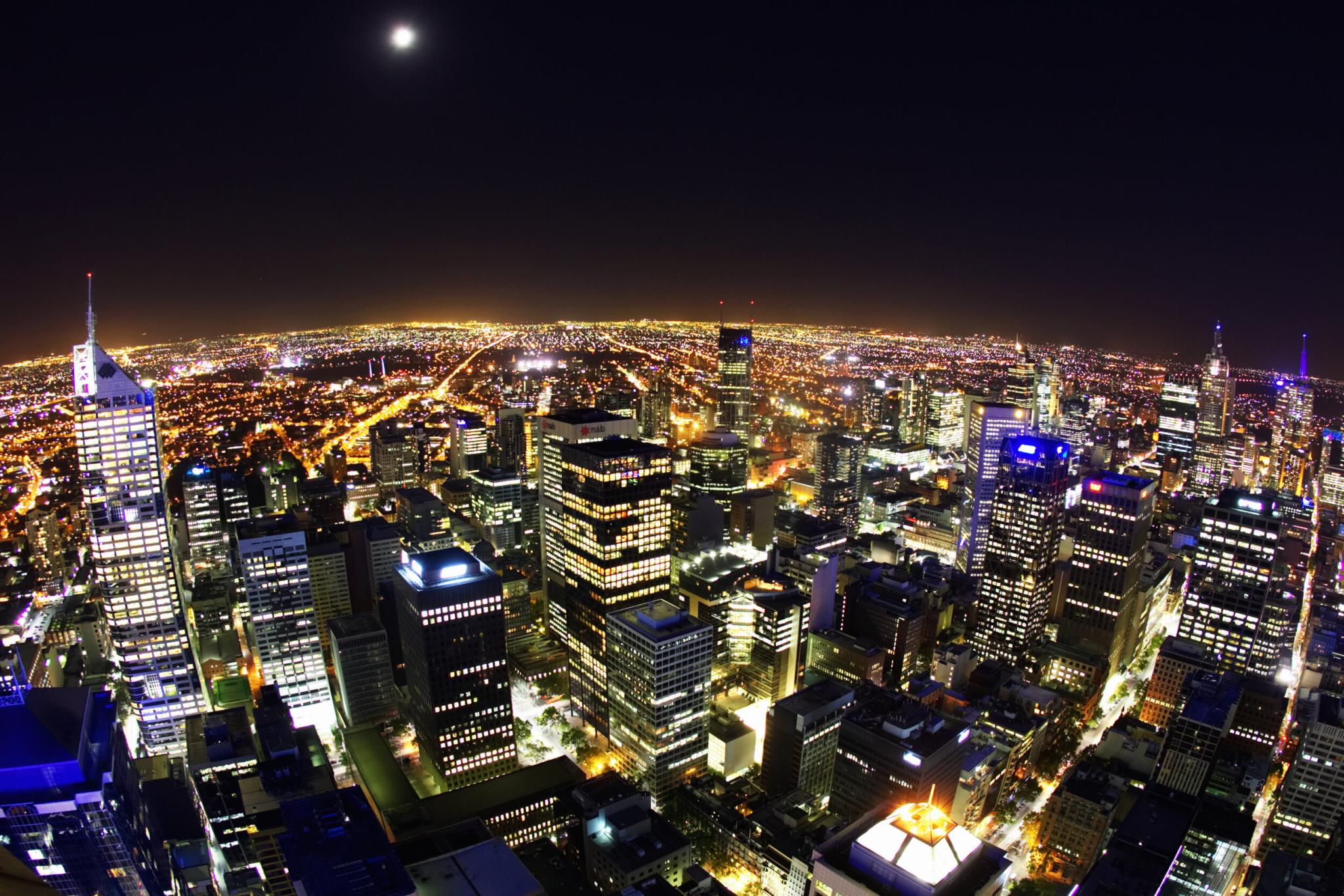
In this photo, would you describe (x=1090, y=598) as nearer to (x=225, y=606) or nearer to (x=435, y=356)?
(x=225, y=606)

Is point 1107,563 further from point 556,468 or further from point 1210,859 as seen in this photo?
point 556,468

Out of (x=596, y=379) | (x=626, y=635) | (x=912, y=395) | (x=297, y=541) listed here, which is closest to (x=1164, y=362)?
(x=912, y=395)

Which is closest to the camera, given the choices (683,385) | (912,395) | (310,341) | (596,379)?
(912,395)

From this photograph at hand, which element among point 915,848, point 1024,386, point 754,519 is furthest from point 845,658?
point 1024,386

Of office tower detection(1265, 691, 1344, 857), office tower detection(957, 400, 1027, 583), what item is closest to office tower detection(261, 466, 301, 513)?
office tower detection(957, 400, 1027, 583)

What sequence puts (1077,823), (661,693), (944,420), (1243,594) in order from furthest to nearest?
(944,420)
(1243,594)
(661,693)
(1077,823)

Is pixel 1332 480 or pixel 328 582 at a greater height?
pixel 1332 480
